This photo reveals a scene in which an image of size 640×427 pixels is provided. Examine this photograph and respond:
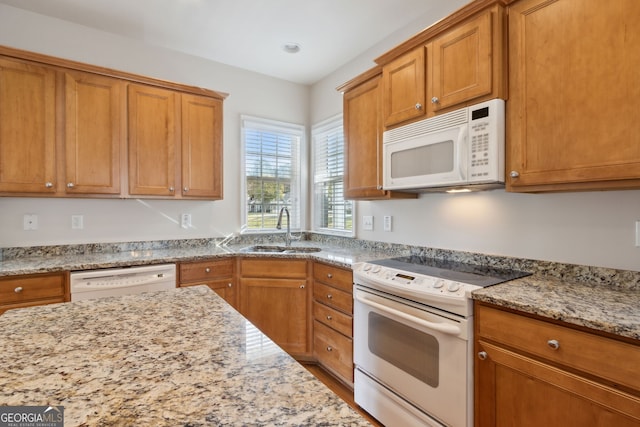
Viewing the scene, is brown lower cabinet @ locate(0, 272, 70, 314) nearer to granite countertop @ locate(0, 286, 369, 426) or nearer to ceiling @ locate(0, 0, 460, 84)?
granite countertop @ locate(0, 286, 369, 426)

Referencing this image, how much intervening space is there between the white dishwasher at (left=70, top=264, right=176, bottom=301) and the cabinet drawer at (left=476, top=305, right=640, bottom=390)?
2.11 meters

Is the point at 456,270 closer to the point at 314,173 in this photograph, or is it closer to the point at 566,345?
the point at 566,345

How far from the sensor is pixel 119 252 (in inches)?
109

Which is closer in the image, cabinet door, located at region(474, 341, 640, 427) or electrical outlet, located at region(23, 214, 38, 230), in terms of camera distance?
cabinet door, located at region(474, 341, 640, 427)

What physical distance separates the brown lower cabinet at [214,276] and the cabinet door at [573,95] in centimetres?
215

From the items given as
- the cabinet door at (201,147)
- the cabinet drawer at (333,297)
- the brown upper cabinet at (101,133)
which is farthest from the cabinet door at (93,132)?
the cabinet drawer at (333,297)

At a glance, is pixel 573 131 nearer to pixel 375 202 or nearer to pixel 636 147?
pixel 636 147

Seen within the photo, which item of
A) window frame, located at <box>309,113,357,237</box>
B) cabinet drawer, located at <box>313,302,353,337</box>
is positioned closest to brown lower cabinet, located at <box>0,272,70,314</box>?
cabinet drawer, located at <box>313,302,353,337</box>

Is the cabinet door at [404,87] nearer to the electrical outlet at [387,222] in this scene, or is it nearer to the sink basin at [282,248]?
the electrical outlet at [387,222]

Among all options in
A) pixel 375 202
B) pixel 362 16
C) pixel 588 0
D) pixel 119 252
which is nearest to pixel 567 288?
pixel 588 0

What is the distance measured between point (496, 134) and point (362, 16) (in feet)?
5.04

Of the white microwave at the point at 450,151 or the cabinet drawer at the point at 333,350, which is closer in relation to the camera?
the white microwave at the point at 450,151

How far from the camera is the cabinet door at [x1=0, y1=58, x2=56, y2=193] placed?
84.8 inches

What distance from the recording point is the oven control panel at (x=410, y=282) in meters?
1.57
